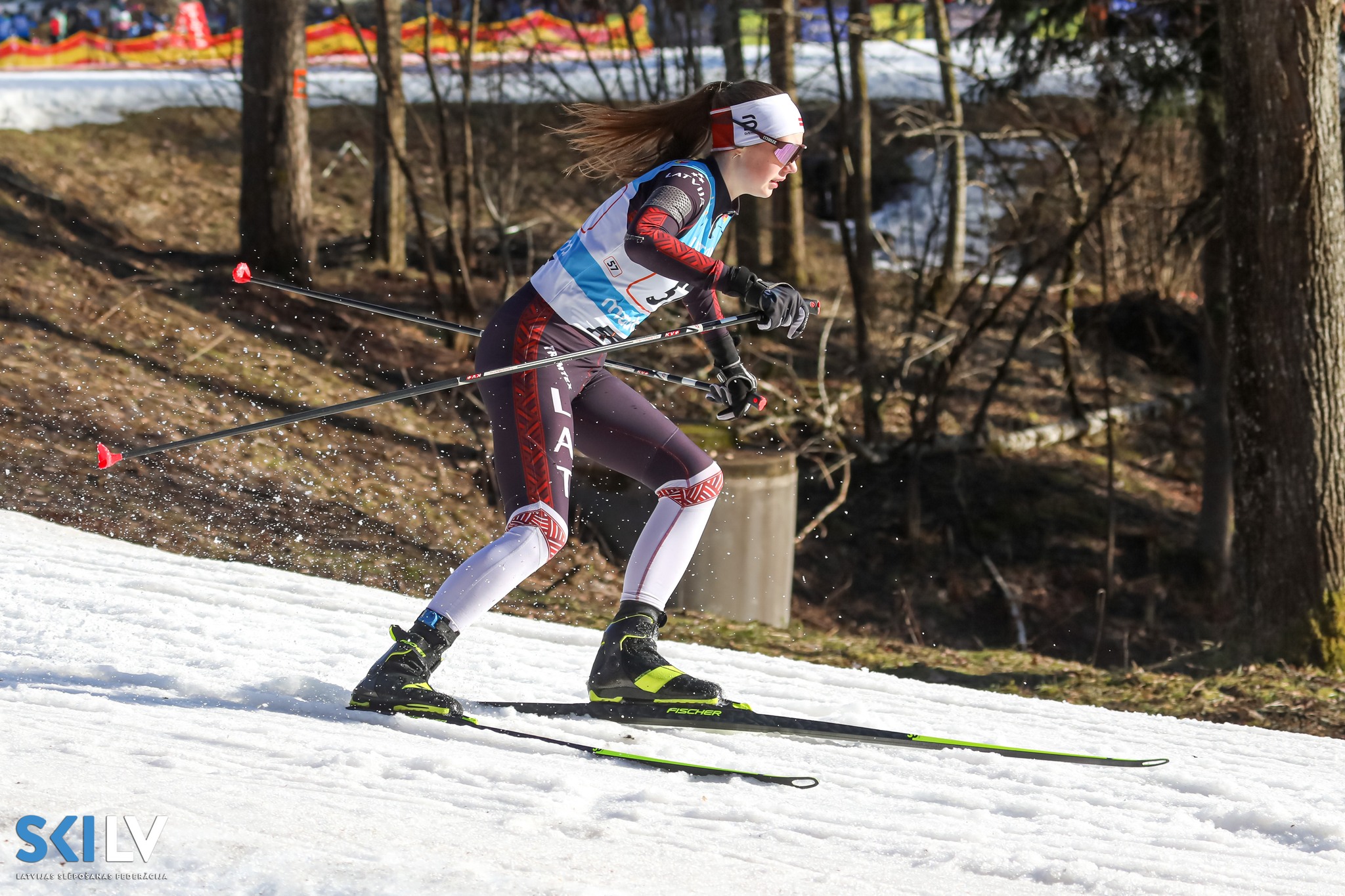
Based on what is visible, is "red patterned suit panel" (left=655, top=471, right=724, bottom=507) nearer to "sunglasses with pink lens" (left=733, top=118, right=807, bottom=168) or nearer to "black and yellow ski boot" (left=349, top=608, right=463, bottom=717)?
"black and yellow ski boot" (left=349, top=608, right=463, bottom=717)

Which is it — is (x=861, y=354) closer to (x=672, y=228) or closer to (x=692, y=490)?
(x=692, y=490)

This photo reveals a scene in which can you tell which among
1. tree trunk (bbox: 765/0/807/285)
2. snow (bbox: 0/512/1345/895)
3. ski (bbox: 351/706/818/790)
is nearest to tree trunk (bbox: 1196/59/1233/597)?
tree trunk (bbox: 765/0/807/285)

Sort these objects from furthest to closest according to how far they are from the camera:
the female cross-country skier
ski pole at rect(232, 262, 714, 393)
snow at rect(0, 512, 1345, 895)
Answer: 1. ski pole at rect(232, 262, 714, 393)
2. the female cross-country skier
3. snow at rect(0, 512, 1345, 895)

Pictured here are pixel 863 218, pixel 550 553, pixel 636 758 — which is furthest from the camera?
pixel 863 218

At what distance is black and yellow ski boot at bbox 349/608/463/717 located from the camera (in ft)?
11.4

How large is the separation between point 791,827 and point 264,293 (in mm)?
9479

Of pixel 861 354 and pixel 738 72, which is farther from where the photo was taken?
pixel 738 72

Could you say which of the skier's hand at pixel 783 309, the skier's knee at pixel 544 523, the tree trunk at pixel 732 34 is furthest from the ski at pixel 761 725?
the tree trunk at pixel 732 34

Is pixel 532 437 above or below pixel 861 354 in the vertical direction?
below

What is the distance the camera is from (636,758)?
3285 millimetres

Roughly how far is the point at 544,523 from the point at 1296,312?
13.8ft

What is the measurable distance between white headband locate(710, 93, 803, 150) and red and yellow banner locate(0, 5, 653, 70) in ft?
23.8

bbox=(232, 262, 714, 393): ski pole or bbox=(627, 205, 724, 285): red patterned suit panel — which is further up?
bbox=(627, 205, 724, 285): red patterned suit panel

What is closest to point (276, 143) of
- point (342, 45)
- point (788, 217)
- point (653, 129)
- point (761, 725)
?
point (788, 217)
